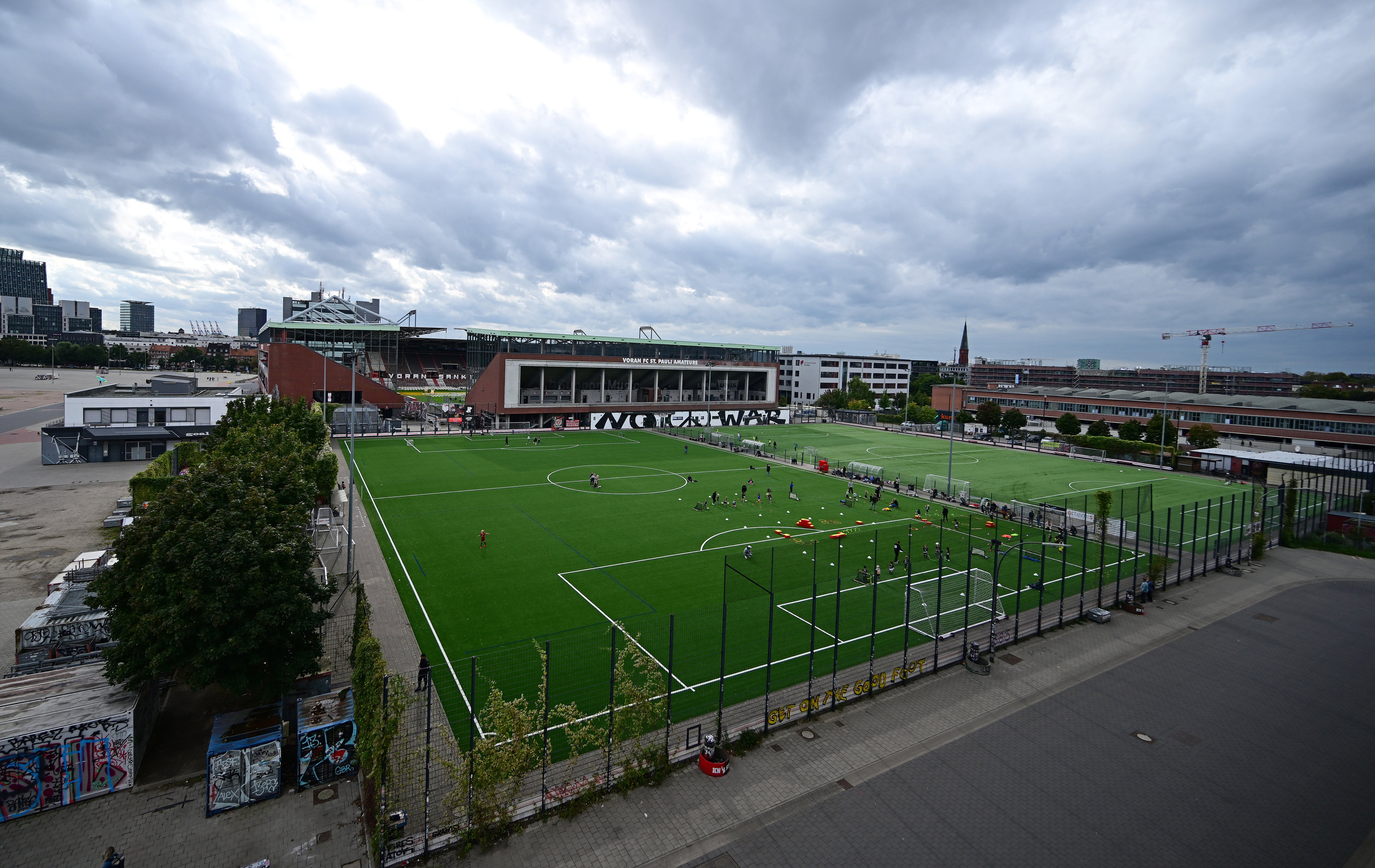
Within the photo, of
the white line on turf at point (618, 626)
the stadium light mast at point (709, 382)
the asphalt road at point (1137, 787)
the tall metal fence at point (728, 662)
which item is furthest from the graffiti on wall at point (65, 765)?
the stadium light mast at point (709, 382)

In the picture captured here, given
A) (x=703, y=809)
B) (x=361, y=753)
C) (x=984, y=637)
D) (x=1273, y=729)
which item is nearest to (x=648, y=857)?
(x=703, y=809)

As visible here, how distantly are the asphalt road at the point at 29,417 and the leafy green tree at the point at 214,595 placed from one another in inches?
2639

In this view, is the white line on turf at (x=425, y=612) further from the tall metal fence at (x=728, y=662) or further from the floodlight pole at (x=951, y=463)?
the floodlight pole at (x=951, y=463)

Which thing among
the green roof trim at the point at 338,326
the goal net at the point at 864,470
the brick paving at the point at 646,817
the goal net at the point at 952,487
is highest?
the green roof trim at the point at 338,326

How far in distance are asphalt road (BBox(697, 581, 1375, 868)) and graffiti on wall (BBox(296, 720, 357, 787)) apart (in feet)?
24.9

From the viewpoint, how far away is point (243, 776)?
11.8 meters

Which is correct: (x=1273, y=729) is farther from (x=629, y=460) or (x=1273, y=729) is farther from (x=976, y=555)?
(x=629, y=460)

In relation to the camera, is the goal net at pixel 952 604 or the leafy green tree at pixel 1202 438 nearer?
the goal net at pixel 952 604

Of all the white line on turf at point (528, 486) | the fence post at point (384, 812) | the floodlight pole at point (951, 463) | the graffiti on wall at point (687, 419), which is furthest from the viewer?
the graffiti on wall at point (687, 419)

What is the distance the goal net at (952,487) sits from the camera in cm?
4050

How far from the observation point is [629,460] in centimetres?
5425

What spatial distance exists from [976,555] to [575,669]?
760 inches

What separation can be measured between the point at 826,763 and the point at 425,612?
46.7 feet

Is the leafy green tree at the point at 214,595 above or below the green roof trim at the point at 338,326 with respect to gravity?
below
